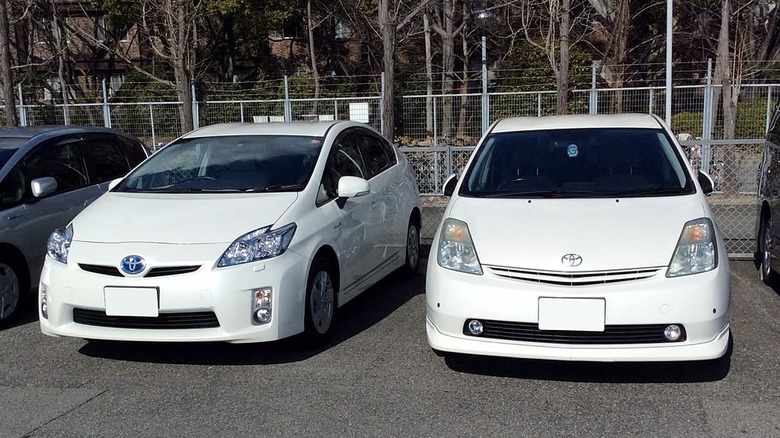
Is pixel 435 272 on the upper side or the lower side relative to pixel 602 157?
lower

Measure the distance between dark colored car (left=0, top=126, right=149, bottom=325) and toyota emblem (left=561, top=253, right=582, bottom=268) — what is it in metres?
4.22

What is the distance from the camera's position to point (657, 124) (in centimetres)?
557

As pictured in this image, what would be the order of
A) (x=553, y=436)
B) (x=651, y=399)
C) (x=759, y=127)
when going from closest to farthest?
(x=553, y=436) < (x=651, y=399) < (x=759, y=127)

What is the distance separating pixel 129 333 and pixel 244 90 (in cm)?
1656

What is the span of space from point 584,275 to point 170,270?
241 cm

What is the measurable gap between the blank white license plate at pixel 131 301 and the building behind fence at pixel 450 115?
208 inches

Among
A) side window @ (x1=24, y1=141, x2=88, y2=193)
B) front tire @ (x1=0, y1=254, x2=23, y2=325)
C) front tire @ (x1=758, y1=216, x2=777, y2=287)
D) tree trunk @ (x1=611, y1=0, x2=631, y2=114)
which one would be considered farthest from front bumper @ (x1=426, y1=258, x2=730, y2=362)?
tree trunk @ (x1=611, y1=0, x2=631, y2=114)

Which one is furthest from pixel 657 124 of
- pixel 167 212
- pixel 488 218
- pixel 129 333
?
pixel 129 333

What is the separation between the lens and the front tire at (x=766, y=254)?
6.50 meters

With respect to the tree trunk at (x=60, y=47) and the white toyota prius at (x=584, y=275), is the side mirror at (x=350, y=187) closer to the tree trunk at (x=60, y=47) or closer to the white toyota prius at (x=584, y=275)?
the white toyota prius at (x=584, y=275)

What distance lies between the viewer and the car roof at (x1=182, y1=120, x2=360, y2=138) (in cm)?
609

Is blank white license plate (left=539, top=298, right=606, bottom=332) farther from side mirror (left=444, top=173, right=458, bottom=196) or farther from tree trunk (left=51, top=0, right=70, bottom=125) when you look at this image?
tree trunk (left=51, top=0, right=70, bottom=125)

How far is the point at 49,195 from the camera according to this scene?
21.0 ft

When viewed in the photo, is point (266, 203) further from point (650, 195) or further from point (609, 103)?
point (609, 103)
